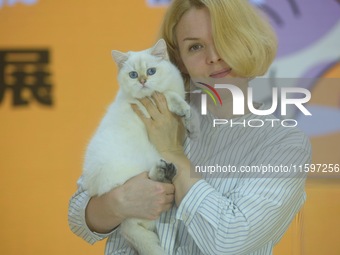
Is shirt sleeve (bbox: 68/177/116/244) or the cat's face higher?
the cat's face

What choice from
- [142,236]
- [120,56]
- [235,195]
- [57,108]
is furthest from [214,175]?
[57,108]

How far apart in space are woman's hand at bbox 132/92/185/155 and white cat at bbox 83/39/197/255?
0.06 feet

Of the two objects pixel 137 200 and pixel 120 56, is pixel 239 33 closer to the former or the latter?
pixel 120 56

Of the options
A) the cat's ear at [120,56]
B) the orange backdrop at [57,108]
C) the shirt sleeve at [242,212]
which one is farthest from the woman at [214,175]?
the orange backdrop at [57,108]

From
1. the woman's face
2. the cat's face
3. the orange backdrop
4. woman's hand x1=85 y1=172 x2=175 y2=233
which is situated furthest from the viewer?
the orange backdrop

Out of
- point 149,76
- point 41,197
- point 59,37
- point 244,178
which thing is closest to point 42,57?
point 59,37

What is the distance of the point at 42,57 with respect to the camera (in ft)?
6.64

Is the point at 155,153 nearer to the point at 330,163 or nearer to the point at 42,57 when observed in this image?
the point at 330,163

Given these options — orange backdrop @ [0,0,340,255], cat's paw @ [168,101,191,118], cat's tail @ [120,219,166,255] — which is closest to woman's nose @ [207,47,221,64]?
cat's paw @ [168,101,191,118]

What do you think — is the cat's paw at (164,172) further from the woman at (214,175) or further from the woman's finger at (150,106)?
the woman's finger at (150,106)

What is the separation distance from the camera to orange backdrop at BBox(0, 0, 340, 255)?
6.63 feet

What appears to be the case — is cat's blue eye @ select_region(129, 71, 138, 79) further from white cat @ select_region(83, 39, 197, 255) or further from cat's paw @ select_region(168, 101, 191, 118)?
cat's paw @ select_region(168, 101, 191, 118)

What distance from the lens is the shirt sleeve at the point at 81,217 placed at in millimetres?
1324

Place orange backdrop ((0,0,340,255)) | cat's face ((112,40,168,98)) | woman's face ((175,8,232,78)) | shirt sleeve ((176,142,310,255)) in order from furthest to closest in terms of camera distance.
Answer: orange backdrop ((0,0,340,255)), cat's face ((112,40,168,98)), woman's face ((175,8,232,78)), shirt sleeve ((176,142,310,255))
